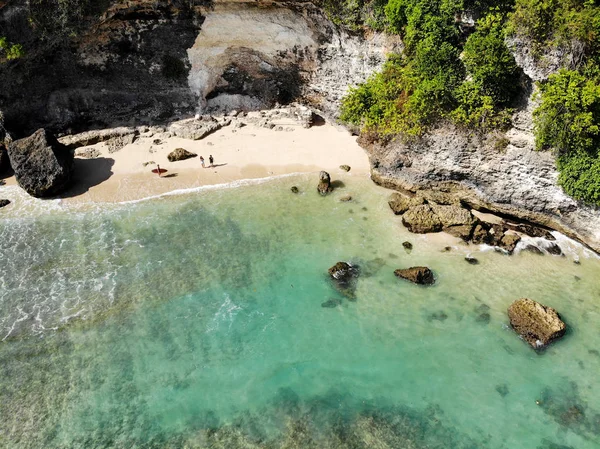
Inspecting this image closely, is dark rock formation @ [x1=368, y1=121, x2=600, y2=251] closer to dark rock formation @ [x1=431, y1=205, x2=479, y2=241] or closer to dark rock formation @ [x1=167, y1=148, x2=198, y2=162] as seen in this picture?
dark rock formation @ [x1=431, y1=205, x2=479, y2=241]

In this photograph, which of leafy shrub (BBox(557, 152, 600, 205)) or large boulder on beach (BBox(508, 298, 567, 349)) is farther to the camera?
leafy shrub (BBox(557, 152, 600, 205))

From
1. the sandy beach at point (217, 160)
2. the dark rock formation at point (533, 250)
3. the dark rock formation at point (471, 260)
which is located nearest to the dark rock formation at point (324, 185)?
→ the sandy beach at point (217, 160)

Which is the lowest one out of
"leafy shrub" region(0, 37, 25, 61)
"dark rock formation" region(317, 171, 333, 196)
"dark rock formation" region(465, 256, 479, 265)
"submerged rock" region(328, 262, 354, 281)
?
"submerged rock" region(328, 262, 354, 281)

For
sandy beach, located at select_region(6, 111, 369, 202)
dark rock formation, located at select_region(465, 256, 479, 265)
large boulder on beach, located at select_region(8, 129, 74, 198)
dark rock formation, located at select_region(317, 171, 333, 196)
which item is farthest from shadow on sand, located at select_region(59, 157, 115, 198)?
dark rock formation, located at select_region(465, 256, 479, 265)

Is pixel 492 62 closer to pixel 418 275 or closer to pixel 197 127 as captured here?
pixel 418 275

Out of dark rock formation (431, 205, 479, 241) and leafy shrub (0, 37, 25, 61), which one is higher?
leafy shrub (0, 37, 25, 61)

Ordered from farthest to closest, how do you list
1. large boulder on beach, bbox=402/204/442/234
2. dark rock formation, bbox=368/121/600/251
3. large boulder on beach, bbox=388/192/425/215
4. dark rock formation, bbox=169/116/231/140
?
1. dark rock formation, bbox=169/116/231/140
2. large boulder on beach, bbox=388/192/425/215
3. large boulder on beach, bbox=402/204/442/234
4. dark rock formation, bbox=368/121/600/251
